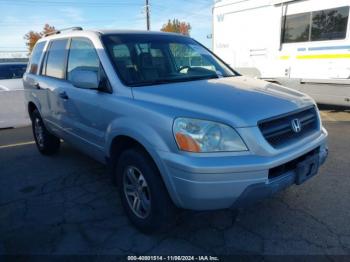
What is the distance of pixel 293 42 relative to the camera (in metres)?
7.80

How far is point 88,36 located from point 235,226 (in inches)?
100

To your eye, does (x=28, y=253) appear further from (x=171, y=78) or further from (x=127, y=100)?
(x=171, y=78)

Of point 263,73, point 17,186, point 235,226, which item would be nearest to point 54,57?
point 17,186

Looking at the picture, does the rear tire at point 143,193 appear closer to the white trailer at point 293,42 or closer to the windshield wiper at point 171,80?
the windshield wiper at point 171,80

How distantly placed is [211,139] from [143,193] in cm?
93

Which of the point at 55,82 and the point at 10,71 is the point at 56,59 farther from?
the point at 10,71

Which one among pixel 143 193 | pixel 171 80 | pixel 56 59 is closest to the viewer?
pixel 143 193

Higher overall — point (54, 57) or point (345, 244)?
point (54, 57)

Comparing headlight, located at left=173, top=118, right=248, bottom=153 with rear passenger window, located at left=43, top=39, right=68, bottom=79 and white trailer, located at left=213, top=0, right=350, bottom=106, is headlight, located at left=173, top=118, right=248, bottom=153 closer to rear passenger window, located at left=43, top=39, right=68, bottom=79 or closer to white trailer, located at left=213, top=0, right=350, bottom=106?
rear passenger window, located at left=43, top=39, right=68, bottom=79

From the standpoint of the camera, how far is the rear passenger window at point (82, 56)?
11.4 feet

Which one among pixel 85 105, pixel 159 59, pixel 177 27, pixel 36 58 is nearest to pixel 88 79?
pixel 85 105

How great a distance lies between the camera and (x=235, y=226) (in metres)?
3.13

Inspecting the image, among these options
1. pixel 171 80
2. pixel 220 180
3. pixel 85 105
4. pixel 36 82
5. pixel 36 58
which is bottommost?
pixel 220 180

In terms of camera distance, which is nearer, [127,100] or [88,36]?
[127,100]
